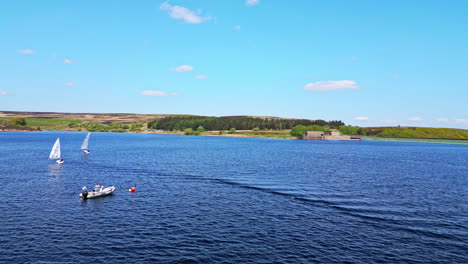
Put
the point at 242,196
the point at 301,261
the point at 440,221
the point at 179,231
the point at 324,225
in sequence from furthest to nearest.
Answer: the point at 242,196
the point at 440,221
the point at 324,225
the point at 179,231
the point at 301,261

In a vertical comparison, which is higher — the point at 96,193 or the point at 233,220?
the point at 96,193

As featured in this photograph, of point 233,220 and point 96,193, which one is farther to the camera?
point 96,193

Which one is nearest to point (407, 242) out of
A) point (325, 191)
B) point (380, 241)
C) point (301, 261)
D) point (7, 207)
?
point (380, 241)

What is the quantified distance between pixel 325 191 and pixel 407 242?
28.8 meters

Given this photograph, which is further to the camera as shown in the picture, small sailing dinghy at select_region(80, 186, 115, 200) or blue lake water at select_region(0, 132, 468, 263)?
small sailing dinghy at select_region(80, 186, 115, 200)

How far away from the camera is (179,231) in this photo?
44125 millimetres

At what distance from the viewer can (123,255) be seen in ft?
120

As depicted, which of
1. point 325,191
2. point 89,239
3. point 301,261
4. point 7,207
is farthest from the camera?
point 325,191

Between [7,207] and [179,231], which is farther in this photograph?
[7,207]

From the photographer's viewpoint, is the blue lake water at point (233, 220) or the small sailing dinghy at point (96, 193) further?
the small sailing dinghy at point (96, 193)

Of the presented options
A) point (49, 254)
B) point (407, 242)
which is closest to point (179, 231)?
point (49, 254)

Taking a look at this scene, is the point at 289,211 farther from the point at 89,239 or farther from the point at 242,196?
the point at 89,239

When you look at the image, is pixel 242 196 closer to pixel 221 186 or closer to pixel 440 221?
pixel 221 186

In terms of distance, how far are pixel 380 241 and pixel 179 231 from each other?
90.3 feet
